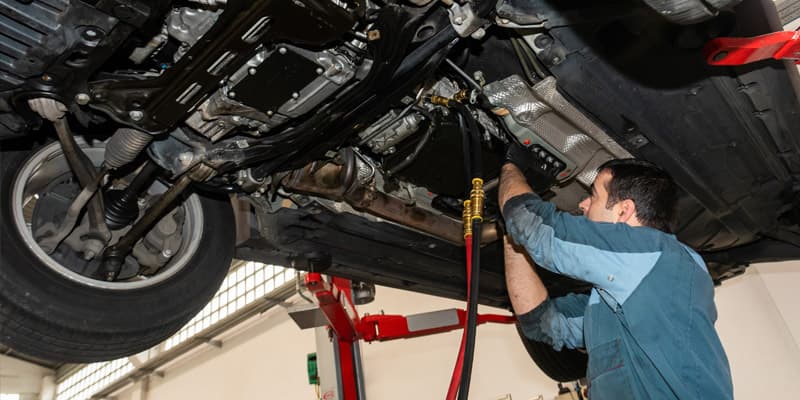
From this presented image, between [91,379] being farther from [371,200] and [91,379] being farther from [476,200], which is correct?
[476,200]

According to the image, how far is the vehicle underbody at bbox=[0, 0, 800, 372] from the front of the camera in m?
1.44

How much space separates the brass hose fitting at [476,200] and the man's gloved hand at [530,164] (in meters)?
0.38

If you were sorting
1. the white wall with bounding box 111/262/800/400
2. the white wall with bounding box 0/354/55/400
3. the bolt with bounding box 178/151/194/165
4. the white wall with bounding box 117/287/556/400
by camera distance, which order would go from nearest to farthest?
the bolt with bounding box 178/151/194/165
the white wall with bounding box 111/262/800/400
the white wall with bounding box 117/287/556/400
the white wall with bounding box 0/354/55/400

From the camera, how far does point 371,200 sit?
2.28 metres

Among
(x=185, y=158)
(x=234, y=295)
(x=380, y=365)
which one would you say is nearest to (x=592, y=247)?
(x=185, y=158)

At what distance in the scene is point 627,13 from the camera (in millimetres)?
1569

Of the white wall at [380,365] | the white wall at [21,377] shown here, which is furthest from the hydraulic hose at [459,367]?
the white wall at [21,377]

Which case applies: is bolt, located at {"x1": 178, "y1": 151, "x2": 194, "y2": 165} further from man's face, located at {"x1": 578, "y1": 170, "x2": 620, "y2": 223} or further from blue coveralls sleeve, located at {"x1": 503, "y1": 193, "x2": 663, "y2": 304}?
→ man's face, located at {"x1": 578, "y1": 170, "x2": 620, "y2": 223}

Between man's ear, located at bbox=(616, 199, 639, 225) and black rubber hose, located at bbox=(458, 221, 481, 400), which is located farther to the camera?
man's ear, located at bbox=(616, 199, 639, 225)

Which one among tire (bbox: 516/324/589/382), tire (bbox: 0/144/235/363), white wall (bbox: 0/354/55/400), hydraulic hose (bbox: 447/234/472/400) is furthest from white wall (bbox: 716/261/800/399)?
white wall (bbox: 0/354/55/400)

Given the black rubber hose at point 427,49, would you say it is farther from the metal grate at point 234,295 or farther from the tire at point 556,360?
the metal grate at point 234,295

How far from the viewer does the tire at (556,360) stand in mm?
3354

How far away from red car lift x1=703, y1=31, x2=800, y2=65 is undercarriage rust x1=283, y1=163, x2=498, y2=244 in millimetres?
1214

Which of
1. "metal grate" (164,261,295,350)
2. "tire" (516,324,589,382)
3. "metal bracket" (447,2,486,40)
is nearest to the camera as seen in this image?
"metal bracket" (447,2,486,40)
